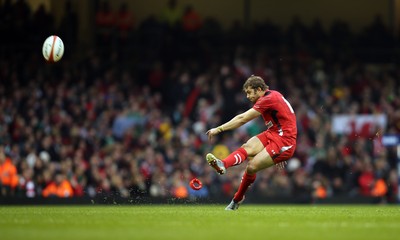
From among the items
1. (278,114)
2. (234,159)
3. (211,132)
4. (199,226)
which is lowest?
(199,226)

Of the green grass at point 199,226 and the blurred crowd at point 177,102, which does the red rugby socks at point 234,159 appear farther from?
the blurred crowd at point 177,102

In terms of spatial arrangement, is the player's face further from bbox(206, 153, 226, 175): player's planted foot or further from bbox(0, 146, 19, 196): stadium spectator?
bbox(0, 146, 19, 196): stadium spectator

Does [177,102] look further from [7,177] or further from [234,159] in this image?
[234,159]

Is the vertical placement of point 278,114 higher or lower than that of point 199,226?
higher

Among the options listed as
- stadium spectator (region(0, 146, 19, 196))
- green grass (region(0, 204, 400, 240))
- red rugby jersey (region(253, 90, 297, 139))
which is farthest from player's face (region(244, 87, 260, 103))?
stadium spectator (region(0, 146, 19, 196))

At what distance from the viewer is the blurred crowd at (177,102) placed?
23234 mm

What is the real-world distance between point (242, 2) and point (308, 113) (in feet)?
16.9

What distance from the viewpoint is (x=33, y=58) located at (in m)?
26.3

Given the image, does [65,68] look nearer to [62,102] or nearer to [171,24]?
[62,102]

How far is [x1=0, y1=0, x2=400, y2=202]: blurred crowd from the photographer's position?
2323cm

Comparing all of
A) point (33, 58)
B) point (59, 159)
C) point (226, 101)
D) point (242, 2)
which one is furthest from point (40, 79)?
point (242, 2)

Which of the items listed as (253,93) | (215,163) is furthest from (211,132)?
(253,93)

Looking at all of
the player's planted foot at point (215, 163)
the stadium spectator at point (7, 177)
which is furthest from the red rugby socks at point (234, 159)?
the stadium spectator at point (7, 177)

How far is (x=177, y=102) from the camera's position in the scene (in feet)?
86.2
